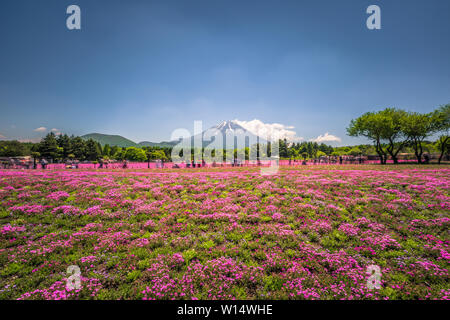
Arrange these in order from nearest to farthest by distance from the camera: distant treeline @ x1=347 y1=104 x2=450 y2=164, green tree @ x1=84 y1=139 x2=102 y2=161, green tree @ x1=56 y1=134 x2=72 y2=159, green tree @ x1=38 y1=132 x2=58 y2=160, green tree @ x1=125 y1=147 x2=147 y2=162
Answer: distant treeline @ x1=347 y1=104 x2=450 y2=164 < green tree @ x1=38 y1=132 x2=58 y2=160 < green tree @ x1=56 y1=134 x2=72 y2=159 < green tree @ x1=84 y1=139 x2=102 y2=161 < green tree @ x1=125 y1=147 x2=147 y2=162

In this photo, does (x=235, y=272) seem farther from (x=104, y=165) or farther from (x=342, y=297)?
(x=104, y=165)

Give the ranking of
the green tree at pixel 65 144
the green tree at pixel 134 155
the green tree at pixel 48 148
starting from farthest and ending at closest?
the green tree at pixel 134 155 < the green tree at pixel 65 144 < the green tree at pixel 48 148

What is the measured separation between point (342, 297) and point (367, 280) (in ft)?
4.06

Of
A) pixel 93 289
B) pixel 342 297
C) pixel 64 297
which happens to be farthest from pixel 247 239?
pixel 64 297

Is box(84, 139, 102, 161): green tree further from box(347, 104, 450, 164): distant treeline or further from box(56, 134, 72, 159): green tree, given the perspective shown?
box(347, 104, 450, 164): distant treeline

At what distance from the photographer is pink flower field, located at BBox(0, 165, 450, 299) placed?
14.7 feet

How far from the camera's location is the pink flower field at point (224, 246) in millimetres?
4484

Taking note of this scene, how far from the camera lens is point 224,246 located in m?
6.43
